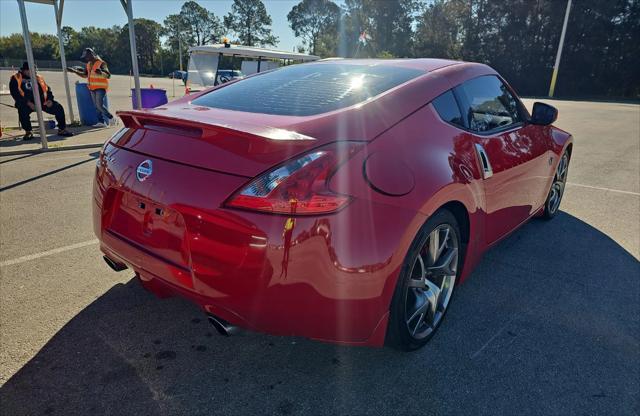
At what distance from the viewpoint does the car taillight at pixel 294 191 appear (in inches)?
67.3

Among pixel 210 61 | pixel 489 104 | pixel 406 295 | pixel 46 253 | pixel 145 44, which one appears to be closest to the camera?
pixel 406 295

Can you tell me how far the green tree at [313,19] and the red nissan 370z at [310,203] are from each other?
9944 centimetres

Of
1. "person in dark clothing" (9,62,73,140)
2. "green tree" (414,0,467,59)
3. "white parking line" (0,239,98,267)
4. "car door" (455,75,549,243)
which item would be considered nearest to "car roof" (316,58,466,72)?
"car door" (455,75,549,243)

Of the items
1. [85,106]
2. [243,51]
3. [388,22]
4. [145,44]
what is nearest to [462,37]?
[388,22]

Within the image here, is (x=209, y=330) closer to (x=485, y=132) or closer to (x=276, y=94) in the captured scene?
(x=276, y=94)

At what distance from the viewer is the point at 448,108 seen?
252 cm

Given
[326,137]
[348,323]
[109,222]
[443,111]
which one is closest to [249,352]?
[348,323]

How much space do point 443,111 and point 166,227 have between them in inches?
63.7

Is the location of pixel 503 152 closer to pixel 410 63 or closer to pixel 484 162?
pixel 484 162

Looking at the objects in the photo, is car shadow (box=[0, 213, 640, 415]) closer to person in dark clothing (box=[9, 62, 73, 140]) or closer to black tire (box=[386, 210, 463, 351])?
black tire (box=[386, 210, 463, 351])

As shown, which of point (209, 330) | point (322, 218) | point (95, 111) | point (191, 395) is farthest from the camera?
point (95, 111)

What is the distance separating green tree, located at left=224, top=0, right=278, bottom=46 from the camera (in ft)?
311

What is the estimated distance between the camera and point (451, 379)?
218cm

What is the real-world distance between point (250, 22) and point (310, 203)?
339ft
